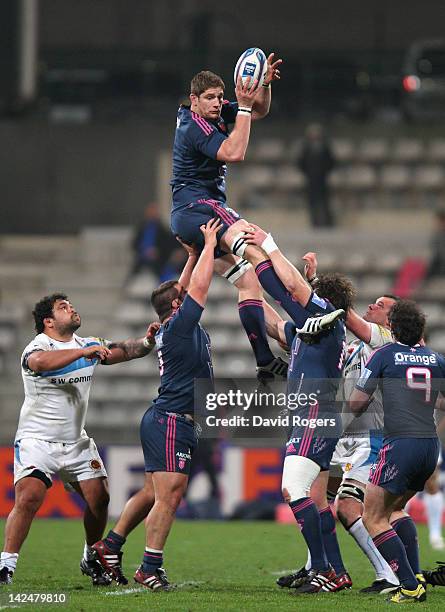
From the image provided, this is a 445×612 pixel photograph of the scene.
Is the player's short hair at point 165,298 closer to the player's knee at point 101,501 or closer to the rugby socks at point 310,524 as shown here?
the player's knee at point 101,501

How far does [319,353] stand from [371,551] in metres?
1.48

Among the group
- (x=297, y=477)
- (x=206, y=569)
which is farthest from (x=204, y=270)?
(x=206, y=569)

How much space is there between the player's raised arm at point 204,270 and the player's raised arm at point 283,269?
29 centimetres

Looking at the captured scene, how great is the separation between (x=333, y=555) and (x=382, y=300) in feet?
6.33

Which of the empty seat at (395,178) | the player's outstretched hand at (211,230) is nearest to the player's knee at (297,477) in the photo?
the player's outstretched hand at (211,230)

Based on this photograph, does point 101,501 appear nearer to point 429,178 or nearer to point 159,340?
point 159,340

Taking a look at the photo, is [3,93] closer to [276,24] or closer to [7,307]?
[7,307]

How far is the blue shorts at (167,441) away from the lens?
339 inches

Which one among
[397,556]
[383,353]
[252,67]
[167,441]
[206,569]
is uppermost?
[252,67]

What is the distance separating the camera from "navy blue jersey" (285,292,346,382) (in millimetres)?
8484

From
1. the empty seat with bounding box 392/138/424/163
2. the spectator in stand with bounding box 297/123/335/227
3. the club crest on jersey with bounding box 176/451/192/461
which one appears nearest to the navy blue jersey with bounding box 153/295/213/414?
the club crest on jersey with bounding box 176/451/192/461

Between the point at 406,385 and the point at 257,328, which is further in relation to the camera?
the point at 257,328

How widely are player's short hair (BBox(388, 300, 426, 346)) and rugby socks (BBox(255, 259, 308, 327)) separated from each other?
25.5 inches

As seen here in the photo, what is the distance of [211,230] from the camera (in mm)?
8578
